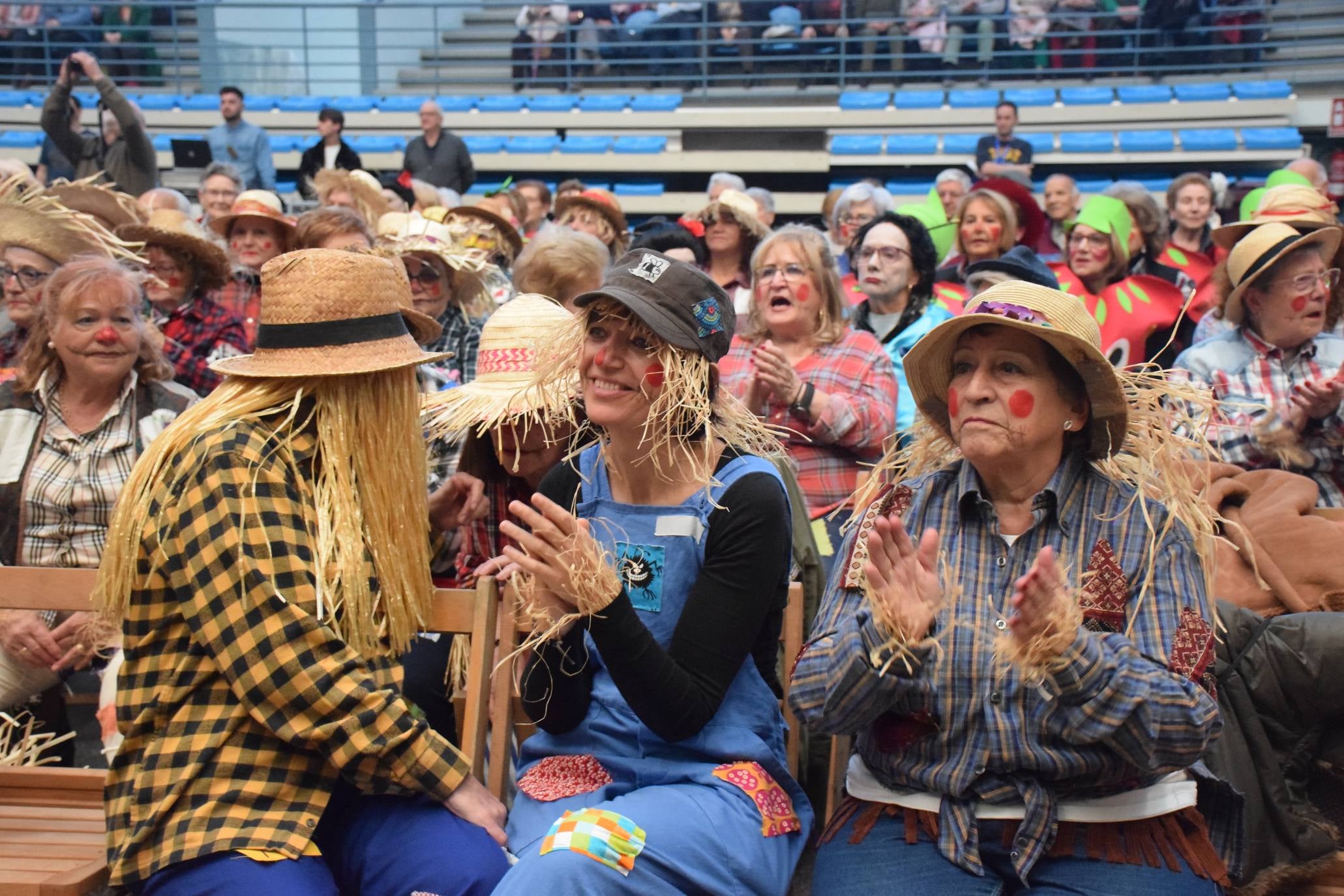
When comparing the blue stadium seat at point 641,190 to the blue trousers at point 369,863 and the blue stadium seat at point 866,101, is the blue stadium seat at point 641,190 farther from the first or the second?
the blue trousers at point 369,863

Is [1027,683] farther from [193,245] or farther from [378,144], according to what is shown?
[378,144]

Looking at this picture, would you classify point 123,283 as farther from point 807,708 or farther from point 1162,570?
point 1162,570

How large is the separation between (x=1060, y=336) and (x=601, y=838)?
1235 mm

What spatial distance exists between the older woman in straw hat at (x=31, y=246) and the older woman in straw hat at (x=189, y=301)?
39cm

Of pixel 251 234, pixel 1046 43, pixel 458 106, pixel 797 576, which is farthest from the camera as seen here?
pixel 458 106

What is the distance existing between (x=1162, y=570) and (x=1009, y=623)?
0.43 meters

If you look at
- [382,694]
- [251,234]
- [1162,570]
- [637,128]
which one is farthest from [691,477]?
[637,128]

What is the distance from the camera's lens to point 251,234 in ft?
20.0

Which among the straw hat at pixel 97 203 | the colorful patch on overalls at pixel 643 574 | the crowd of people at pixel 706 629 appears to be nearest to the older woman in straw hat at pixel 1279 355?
the crowd of people at pixel 706 629

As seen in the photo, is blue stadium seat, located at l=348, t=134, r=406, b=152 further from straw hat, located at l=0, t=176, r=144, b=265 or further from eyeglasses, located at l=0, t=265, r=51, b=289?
eyeglasses, located at l=0, t=265, r=51, b=289

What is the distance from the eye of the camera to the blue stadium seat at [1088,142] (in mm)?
13477

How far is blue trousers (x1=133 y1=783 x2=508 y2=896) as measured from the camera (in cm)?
214

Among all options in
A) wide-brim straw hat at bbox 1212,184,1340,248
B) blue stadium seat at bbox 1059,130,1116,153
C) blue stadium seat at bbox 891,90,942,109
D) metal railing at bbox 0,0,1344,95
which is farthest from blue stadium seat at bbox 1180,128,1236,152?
wide-brim straw hat at bbox 1212,184,1340,248

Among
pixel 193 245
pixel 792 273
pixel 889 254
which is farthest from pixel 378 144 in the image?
pixel 792 273
